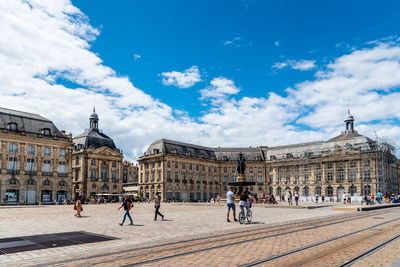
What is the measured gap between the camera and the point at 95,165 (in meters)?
72.4

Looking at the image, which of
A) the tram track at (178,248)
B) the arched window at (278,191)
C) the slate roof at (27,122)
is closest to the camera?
the tram track at (178,248)

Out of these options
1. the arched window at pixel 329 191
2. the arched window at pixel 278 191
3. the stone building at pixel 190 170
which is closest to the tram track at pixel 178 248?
the stone building at pixel 190 170

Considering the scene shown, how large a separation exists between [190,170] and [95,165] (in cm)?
2510

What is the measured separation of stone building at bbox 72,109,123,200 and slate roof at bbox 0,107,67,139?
36.5 feet

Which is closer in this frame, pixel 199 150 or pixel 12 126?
pixel 12 126

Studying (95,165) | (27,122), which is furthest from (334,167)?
(27,122)

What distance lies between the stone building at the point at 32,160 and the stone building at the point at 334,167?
5617cm

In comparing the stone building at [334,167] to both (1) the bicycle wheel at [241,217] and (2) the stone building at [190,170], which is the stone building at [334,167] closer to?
(2) the stone building at [190,170]

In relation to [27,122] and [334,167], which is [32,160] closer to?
[27,122]

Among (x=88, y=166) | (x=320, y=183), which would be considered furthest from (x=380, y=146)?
(x=88, y=166)

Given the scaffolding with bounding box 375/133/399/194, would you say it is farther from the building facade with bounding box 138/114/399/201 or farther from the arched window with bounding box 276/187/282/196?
the arched window with bounding box 276/187/282/196

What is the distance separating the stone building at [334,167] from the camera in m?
70.6

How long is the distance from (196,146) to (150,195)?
68.7ft

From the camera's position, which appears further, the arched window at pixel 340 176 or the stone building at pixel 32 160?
the arched window at pixel 340 176
